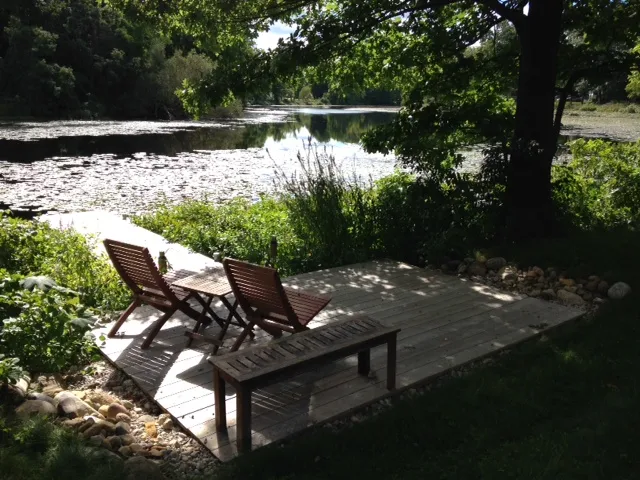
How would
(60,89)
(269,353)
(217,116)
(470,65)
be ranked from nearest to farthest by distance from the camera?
(269,353)
(470,65)
(60,89)
(217,116)

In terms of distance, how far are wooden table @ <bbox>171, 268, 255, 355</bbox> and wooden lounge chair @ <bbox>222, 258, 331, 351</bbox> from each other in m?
0.27

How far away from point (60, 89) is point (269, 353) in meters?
45.1

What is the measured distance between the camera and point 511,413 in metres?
3.53

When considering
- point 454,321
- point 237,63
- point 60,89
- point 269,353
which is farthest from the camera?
point 60,89

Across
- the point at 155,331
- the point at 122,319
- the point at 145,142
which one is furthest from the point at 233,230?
the point at 145,142

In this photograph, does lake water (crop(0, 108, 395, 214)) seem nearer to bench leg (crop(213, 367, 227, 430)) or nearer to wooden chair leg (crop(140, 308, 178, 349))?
wooden chair leg (crop(140, 308, 178, 349))

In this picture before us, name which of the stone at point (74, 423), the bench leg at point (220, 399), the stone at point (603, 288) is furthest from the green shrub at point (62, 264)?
the stone at point (603, 288)

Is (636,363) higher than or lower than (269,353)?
lower

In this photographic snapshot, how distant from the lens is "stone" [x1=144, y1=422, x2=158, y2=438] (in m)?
3.37

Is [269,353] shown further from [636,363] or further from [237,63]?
[237,63]

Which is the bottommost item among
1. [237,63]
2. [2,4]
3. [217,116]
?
[217,116]

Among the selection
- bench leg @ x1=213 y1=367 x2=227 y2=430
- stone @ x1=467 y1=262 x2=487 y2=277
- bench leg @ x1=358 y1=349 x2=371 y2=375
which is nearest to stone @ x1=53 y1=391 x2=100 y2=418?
bench leg @ x1=213 y1=367 x2=227 y2=430

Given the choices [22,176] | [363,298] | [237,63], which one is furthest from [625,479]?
[22,176]

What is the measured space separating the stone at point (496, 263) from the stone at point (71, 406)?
4782 millimetres
